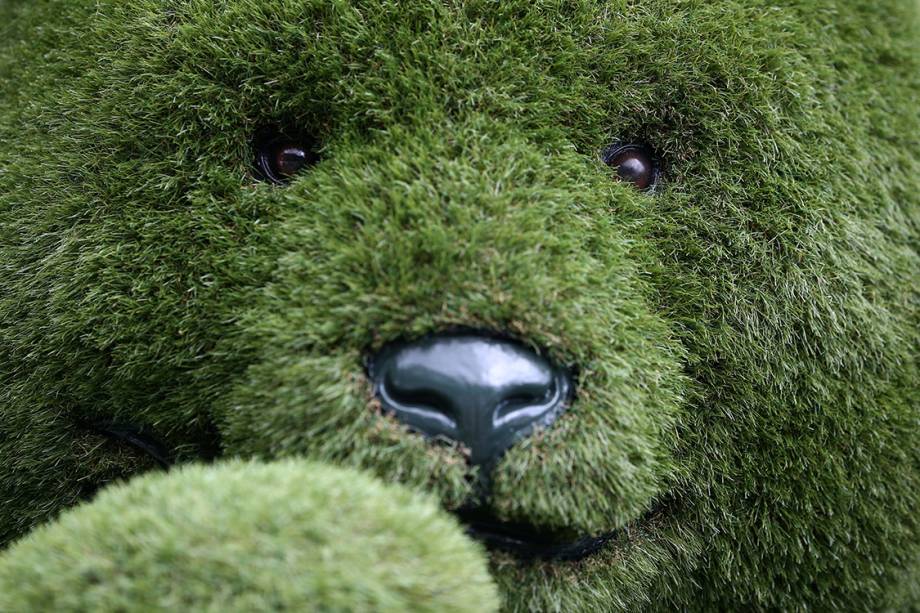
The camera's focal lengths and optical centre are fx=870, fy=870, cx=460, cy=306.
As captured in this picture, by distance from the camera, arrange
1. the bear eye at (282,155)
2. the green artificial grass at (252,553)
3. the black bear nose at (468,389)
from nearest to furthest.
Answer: the green artificial grass at (252,553), the black bear nose at (468,389), the bear eye at (282,155)

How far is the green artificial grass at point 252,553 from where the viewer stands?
0.78 m

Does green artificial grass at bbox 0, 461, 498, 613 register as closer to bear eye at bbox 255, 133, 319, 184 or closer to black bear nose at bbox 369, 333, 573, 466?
black bear nose at bbox 369, 333, 573, 466

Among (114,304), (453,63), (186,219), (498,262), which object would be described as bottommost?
(114,304)

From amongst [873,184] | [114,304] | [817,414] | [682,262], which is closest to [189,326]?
[114,304]

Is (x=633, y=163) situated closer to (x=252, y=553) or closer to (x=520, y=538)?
(x=520, y=538)

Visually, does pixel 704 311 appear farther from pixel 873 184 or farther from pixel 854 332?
pixel 873 184

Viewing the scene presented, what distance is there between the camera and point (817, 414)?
4.00ft

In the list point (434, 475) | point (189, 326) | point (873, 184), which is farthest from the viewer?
point (873, 184)

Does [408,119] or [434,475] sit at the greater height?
[408,119]

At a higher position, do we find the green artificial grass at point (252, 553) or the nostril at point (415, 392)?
the nostril at point (415, 392)

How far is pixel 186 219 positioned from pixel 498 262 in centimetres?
44

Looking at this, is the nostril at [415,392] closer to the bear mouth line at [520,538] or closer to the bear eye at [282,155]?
the bear mouth line at [520,538]

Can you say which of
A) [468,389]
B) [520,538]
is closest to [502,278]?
[468,389]

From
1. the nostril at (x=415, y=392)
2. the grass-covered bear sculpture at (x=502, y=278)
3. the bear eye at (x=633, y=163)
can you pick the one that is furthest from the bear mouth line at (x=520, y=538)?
the bear eye at (x=633, y=163)
